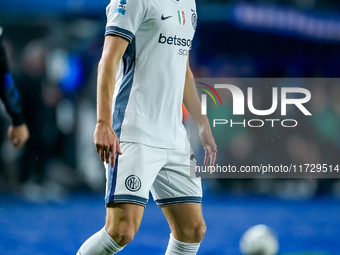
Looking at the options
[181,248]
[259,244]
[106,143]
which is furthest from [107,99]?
[259,244]

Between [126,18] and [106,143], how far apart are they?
590 millimetres

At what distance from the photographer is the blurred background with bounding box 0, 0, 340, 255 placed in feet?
23.5

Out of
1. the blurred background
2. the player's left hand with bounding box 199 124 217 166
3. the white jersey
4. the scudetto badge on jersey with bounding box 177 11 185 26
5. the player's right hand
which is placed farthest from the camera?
the blurred background

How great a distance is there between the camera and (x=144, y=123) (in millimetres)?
2336

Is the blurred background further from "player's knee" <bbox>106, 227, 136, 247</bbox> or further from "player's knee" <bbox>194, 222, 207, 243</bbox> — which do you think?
"player's knee" <bbox>106, 227, 136, 247</bbox>

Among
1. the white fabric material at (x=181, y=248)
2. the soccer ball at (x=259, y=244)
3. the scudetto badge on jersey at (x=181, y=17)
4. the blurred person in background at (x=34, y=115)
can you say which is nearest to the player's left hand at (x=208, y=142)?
the white fabric material at (x=181, y=248)

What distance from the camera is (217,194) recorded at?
24.2 feet

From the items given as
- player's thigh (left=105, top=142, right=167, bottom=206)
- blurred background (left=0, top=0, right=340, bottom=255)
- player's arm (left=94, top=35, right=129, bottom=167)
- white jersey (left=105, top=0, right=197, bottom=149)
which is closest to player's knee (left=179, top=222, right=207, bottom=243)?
player's thigh (left=105, top=142, right=167, bottom=206)

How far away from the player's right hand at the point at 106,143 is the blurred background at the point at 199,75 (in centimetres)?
408

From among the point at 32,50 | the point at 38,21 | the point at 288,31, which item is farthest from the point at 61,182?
the point at 288,31

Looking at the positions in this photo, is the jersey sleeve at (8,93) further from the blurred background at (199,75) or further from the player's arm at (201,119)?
the blurred background at (199,75)

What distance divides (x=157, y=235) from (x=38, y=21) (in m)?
4.68

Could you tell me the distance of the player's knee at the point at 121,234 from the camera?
2166mm

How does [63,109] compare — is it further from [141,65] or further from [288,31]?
[141,65]
